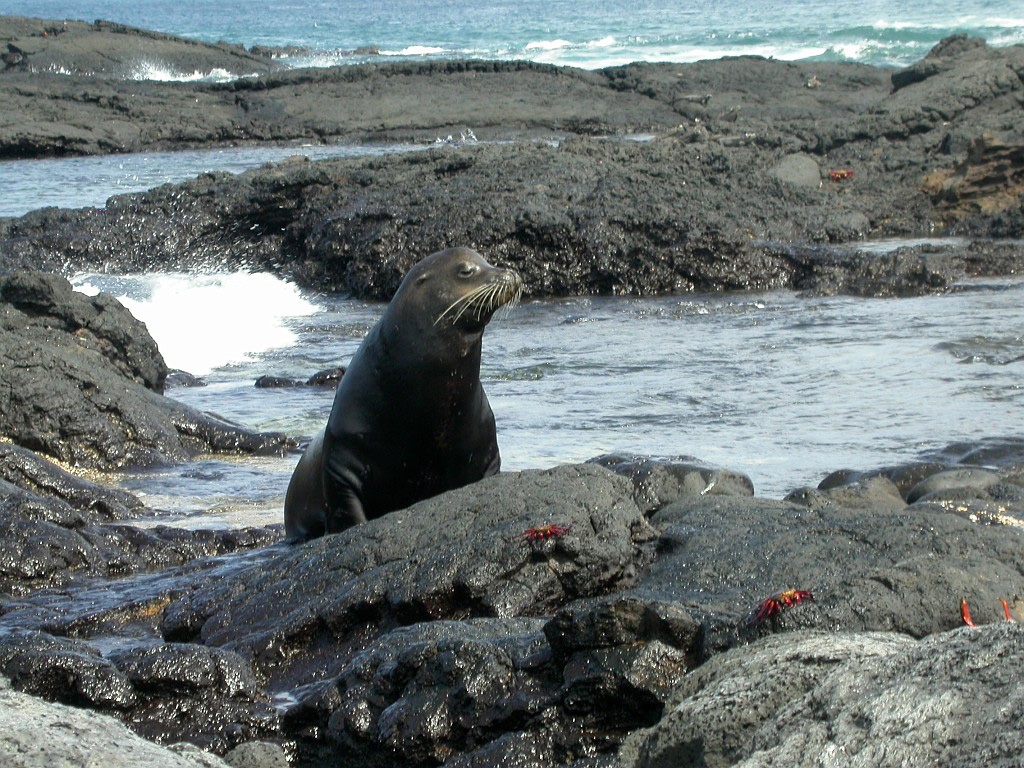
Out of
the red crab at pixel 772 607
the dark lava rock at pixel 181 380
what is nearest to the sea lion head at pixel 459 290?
the red crab at pixel 772 607

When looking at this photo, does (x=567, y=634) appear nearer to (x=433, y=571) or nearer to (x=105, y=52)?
(x=433, y=571)

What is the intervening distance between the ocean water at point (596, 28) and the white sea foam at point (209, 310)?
3407 centimetres

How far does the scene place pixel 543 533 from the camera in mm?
5559

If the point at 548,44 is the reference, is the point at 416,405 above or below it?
below

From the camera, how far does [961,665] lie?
9.06ft

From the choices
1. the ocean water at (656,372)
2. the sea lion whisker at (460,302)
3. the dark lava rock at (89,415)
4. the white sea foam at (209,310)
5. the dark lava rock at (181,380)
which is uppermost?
the sea lion whisker at (460,302)

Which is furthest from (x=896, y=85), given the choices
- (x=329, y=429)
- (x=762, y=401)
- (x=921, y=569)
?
(x=921, y=569)

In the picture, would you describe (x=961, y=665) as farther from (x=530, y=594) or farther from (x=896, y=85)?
(x=896, y=85)

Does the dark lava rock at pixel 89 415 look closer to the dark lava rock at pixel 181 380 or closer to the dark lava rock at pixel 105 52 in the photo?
the dark lava rock at pixel 181 380

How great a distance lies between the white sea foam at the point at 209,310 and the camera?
627 inches

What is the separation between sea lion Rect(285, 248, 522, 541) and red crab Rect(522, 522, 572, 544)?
5.26ft

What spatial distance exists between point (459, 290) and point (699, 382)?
5.77 metres

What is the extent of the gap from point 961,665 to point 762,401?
9.16 metres

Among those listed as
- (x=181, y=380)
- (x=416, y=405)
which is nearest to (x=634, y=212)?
(x=181, y=380)
